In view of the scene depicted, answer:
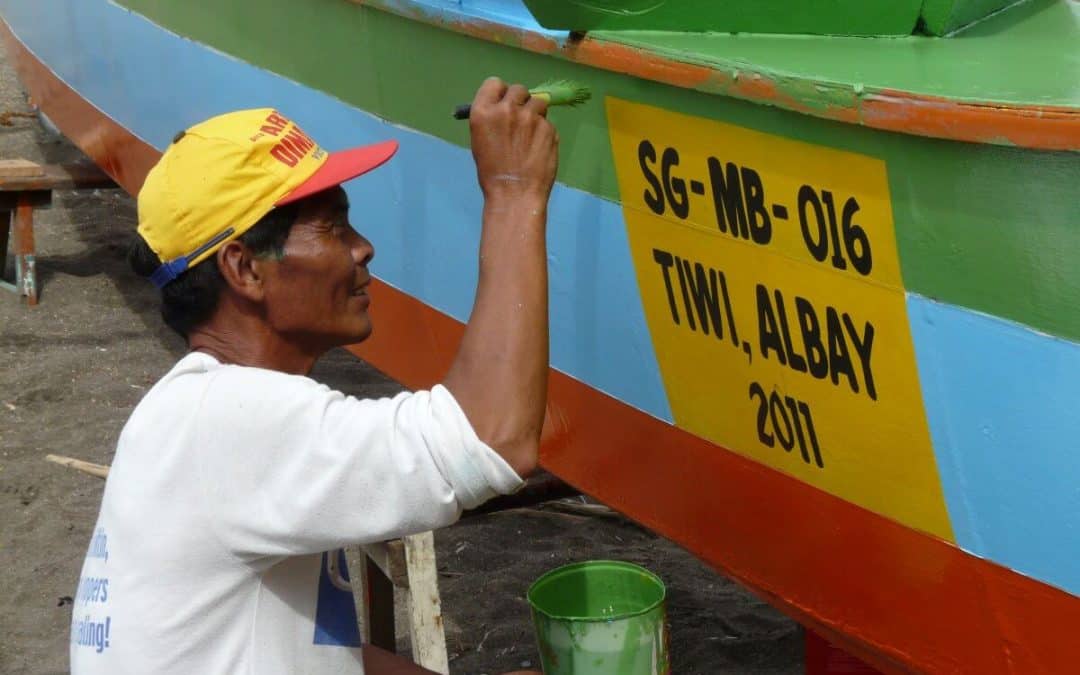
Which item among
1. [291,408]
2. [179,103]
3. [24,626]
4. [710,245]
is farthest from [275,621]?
[179,103]

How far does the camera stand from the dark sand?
3658 millimetres

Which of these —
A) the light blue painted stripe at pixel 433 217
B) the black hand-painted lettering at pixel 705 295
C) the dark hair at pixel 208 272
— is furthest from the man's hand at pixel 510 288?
the light blue painted stripe at pixel 433 217

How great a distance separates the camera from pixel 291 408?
5.70 feet

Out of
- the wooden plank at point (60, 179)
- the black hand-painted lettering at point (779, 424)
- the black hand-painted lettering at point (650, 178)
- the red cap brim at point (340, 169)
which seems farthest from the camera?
the wooden plank at point (60, 179)

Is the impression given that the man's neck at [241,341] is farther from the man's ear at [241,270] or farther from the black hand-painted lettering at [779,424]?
the black hand-painted lettering at [779,424]

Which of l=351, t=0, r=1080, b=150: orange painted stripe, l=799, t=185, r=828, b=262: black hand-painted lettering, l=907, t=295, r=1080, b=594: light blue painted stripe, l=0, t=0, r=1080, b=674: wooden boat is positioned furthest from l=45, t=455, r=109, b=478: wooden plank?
l=907, t=295, r=1080, b=594: light blue painted stripe

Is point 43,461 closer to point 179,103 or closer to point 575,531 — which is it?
point 179,103

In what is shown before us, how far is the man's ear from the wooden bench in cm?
460

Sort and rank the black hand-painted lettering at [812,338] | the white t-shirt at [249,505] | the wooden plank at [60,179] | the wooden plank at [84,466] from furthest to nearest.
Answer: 1. the wooden plank at [60,179]
2. the wooden plank at [84,466]
3. the black hand-painted lettering at [812,338]
4. the white t-shirt at [249,505]

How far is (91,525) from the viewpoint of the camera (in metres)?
4.29

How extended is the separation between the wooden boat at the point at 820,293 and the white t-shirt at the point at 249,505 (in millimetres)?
651

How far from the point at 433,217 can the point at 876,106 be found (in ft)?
4.44

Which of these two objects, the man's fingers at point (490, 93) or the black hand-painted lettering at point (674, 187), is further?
the black hand-painted lettering at point (674, 187)

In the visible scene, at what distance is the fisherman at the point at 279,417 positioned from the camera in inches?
67.8
